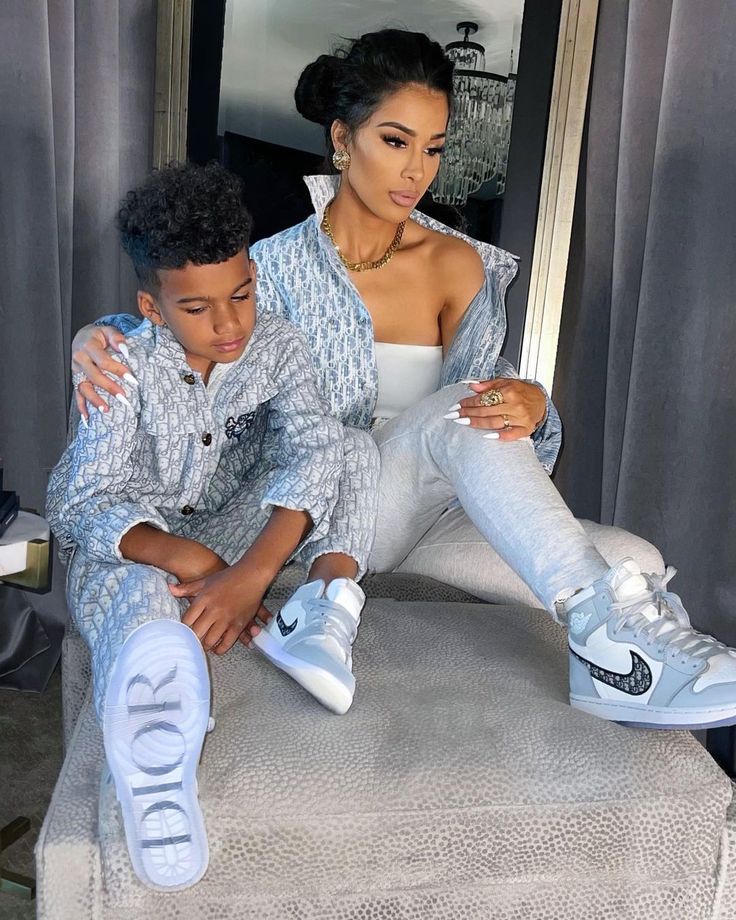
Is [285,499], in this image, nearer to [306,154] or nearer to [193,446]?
[193,446]

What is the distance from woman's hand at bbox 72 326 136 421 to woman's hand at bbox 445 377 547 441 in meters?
0.43

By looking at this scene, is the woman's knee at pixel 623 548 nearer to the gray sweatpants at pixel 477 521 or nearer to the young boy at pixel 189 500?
the gray sweatpants at pixel 477 521

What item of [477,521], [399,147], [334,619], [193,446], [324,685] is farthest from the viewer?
[399,147]

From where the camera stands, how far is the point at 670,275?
6.37 feet

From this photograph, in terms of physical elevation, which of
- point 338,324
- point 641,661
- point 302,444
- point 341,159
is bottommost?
point 641,661

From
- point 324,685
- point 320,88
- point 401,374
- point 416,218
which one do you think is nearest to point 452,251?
point 416,218

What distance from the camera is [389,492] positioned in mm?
1242

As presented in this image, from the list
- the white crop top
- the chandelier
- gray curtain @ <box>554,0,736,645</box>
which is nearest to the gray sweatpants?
the white crop top

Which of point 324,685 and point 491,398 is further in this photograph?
point 491,398

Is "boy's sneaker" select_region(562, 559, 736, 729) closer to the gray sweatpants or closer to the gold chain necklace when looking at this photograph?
the gray sweatpants

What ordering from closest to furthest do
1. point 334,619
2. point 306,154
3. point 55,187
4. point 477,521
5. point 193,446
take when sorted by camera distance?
point 334,619 < point 477,521 < point 193,446 < point 55,187 < point 306,154

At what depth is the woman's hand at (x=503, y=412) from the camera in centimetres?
111

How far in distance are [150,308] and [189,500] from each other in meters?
0.27

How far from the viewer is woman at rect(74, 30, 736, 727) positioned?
92cm
